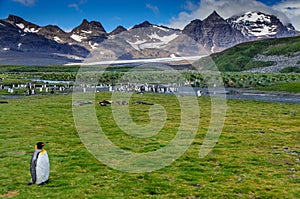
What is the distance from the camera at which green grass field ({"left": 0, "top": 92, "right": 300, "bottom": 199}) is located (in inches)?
349

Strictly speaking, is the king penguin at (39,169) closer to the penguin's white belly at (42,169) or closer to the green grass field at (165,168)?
the penguin's white belly at (42,169)

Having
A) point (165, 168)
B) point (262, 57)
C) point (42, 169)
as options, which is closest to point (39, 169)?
point (42, 169)

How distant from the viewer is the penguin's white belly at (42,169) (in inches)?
361

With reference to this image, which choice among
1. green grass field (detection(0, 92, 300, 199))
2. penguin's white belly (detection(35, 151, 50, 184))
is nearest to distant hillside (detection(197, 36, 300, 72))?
green grass field (detection(0, 92, 300, 199))

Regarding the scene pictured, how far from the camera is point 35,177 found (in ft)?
30.3

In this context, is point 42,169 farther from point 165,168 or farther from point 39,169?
point 165,168

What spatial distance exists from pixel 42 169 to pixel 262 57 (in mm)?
137539

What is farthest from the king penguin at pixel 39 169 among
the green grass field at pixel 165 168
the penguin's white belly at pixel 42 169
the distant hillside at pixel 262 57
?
the distant hillside at pixel 262 57

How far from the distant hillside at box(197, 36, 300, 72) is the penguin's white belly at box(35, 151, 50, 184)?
107 m

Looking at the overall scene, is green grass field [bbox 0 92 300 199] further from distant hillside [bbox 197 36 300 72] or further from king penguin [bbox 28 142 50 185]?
distant hillside [bbox 197 36 300 72]

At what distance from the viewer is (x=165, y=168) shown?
10992 mm

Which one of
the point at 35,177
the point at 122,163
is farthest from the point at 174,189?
the point at 35,177

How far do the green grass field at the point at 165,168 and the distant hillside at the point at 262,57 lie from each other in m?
99.0

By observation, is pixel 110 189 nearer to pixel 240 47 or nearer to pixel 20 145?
pixel 20 145
